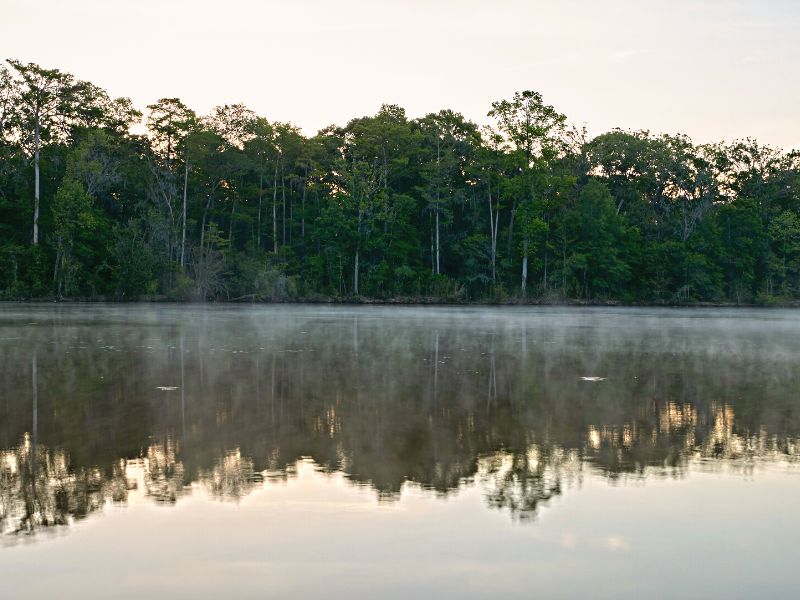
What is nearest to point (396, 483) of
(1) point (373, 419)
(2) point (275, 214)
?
(1) point (373, 419)

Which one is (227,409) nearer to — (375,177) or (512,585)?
(512,585)

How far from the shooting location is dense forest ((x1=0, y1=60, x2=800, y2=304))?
2645 inches

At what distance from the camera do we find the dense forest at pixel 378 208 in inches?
2645

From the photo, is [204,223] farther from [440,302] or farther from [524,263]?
[524,263]

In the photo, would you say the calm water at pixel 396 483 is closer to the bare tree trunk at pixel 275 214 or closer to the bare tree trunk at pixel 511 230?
the bare tree trunk at pixel 511 230

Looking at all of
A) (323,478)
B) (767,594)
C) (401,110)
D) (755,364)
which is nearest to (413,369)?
(755,364)

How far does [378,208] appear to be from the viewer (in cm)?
7731

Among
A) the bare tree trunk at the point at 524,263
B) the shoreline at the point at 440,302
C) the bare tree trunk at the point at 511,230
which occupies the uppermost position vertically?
the bare tree trunk at the point at 511,230

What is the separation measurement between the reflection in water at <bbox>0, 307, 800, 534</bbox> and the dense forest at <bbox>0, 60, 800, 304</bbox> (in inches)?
1935

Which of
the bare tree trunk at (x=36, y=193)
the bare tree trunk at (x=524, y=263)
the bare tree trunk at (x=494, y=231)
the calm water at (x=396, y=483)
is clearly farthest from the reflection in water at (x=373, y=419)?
the bare tree trunk at (x=494, y=231)

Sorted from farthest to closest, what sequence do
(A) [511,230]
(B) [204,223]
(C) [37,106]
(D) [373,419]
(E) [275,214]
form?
(E) [275,214] → (B) [204,223] → (A) [511,230] → (C) [37,106] → (D) [373,419]

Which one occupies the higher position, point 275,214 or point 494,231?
point 275,214

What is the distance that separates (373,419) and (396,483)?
3252 millimetres

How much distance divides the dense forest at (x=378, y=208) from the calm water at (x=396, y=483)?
2138 inches
